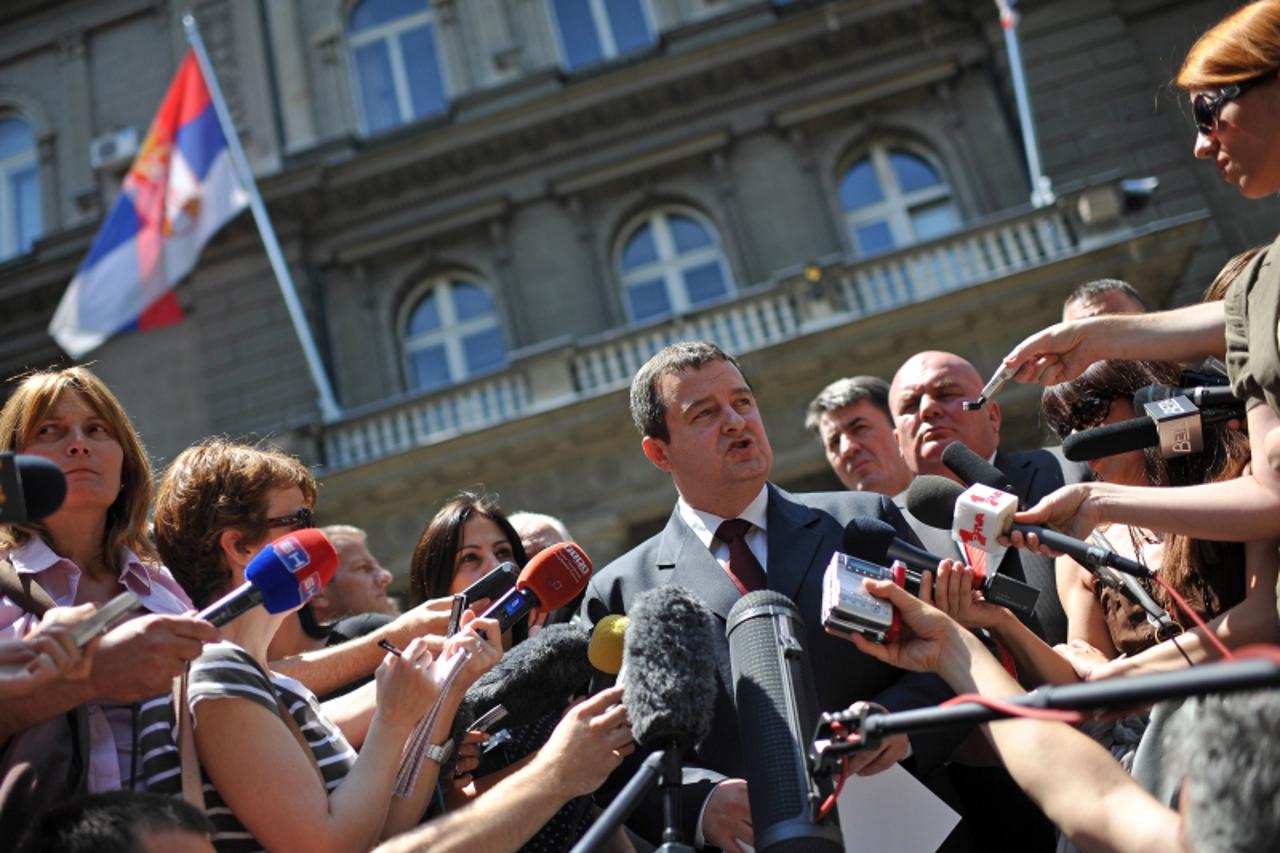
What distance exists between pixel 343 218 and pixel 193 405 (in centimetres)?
343

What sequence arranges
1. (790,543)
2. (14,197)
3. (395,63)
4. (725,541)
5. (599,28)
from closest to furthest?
1. (790,543)
2. (725,541)
3. (599,28)
4. (395,63)
5. (14,197)

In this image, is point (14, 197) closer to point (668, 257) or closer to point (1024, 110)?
point (668, 257)

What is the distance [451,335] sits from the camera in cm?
1703

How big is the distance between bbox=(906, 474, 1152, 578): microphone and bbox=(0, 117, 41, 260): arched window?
19002 mm

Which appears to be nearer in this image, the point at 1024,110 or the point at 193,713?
the point at 193,713

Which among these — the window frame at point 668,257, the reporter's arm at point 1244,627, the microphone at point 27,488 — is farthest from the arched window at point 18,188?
the reporter's arm at point 1244,627

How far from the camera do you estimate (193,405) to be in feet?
55.7

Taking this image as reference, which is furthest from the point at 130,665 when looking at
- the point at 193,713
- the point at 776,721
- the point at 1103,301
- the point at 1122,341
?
the point at 1103,301

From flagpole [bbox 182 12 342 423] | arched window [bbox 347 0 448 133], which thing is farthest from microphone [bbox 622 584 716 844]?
arched window [bbox 347 0 448 133]

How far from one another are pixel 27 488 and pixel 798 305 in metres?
12.7

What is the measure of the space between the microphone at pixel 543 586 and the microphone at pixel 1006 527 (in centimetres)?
93

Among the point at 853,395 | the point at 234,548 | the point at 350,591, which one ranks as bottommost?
the point at 350,591

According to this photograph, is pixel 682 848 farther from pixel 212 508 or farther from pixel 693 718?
pixel 212 508

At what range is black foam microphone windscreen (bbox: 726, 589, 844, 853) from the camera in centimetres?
230
